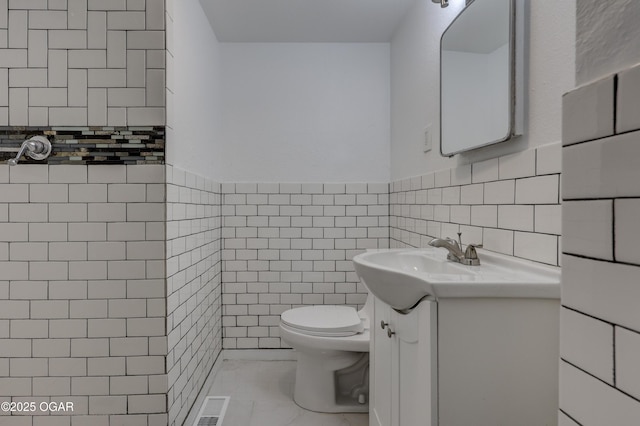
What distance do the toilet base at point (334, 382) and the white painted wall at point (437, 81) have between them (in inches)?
45.5

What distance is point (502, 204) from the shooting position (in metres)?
1.21

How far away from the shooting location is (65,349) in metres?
1.52

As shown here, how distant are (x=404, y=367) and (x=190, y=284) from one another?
121 cm

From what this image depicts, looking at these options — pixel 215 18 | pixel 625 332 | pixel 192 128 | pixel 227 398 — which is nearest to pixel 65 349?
pixel 227 398

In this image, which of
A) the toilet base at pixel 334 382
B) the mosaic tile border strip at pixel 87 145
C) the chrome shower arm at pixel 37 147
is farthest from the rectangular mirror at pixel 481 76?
the chrome shower arm at pixel 37 147

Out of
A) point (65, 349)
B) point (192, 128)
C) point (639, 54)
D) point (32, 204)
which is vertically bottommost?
point (65, 349)

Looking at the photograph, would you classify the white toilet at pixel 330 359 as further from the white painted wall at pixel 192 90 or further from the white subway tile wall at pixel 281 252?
the white painted wall at pixel 192 90

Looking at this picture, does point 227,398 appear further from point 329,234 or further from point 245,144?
point 245,144

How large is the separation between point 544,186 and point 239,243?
6.59 feet

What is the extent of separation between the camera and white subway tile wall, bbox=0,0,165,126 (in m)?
1.48

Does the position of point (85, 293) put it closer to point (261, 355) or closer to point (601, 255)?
point (261, 355)

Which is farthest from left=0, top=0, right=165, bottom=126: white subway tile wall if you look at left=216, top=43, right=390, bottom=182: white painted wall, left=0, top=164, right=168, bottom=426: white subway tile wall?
left=216, top=43, right=390, bottom=182: white painted wall

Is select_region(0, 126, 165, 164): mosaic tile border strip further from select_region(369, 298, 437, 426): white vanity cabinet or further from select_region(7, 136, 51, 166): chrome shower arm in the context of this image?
select_region(369, 298, 437, 426): white vanity cabinet

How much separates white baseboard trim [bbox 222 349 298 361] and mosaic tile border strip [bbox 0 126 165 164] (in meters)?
1.64
